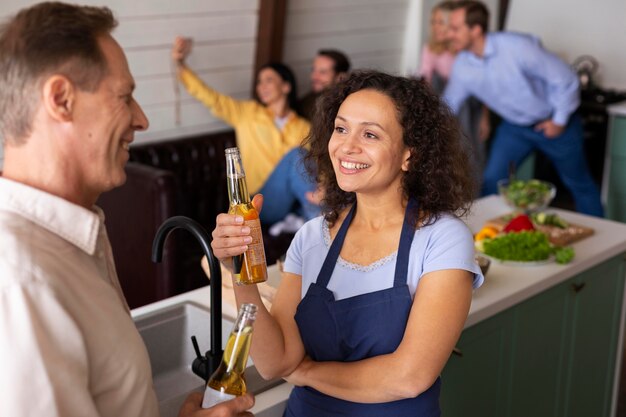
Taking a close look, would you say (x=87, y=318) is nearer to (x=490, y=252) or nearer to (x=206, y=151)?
(x=490, y=252)

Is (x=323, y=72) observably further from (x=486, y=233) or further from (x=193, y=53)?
(x=486, y=233)

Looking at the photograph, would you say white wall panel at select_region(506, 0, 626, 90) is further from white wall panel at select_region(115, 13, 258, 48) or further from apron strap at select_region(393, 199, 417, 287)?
apron strap at select_region(393, 199, 417, 287)

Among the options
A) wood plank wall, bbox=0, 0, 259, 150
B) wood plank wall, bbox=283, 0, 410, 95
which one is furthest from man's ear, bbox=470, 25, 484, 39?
wood plank wall, bbox=0, 0, 259, 150

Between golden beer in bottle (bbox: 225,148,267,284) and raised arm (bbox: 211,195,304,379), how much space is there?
Answer: 0.02 meters

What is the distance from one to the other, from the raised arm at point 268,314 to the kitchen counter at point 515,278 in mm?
156

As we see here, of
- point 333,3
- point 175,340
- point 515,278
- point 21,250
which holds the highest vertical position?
point 333,3

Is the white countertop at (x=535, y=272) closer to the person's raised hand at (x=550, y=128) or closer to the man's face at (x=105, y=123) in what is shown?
the man's face at (x=105, y=123)

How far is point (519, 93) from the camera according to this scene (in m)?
4.95

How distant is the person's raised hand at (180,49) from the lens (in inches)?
171

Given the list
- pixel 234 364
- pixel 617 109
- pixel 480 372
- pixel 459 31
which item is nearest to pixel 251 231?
pixel 234 364

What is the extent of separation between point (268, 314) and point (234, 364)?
39 cm

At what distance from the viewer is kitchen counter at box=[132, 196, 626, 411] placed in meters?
2.34

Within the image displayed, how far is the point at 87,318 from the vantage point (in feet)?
3.85

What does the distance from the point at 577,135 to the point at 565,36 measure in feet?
5.43
